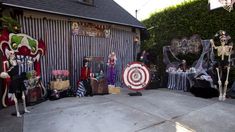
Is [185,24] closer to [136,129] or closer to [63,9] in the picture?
[63,9]

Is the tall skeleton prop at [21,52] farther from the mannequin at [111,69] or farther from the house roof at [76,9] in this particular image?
the mannequin at [111,69]

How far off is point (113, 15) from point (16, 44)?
464cm

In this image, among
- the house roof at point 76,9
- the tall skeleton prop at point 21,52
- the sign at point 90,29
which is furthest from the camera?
the sign at point 90,29

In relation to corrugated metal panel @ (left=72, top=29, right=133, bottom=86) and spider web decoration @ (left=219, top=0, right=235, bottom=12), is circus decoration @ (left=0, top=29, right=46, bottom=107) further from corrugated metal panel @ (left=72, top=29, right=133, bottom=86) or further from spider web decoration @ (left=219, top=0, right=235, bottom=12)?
spider web decoration @ (left=219, top=0, right=235, bottom=12)

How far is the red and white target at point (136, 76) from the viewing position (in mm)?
7566

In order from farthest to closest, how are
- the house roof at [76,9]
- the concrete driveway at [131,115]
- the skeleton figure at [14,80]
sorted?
the house roof at [76,9]
the skeleton figure at [14,80]
the concrete driveway at [131,115]

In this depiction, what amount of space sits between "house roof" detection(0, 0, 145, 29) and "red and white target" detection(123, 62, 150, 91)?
2.32 meters

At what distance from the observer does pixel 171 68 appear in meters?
9.18

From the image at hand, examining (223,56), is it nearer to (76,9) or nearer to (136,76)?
(136,76)

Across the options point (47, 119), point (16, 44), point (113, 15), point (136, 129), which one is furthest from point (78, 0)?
point (136, 129)

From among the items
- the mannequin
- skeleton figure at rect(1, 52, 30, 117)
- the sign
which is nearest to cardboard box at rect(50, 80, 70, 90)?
skeleton figure at rect(1, 52, 30, 117)

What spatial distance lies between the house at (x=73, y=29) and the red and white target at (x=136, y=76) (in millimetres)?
1864

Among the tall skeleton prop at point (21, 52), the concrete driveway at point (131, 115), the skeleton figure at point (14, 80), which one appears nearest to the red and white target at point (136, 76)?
the concrete driveway at point (131, 115)

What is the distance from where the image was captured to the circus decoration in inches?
236
